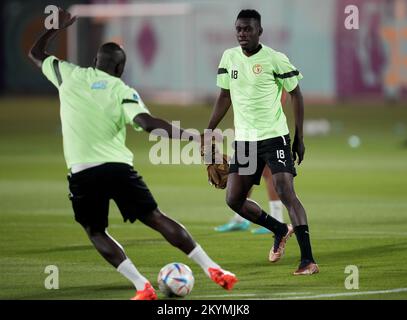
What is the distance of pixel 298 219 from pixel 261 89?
1439 mm

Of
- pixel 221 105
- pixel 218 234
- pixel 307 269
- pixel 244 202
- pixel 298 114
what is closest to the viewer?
pixel 307 269

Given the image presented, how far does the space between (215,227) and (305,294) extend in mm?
5338

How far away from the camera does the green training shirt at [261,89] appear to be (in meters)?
12.1

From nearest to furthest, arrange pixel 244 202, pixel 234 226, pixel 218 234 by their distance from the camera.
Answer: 1. pixel 244 202
2. pixel 218 234
3. pixel 234 226

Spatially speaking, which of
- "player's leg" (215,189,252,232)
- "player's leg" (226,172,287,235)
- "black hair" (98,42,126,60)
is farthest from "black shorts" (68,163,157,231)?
"player's leg" (215,189,252,232)

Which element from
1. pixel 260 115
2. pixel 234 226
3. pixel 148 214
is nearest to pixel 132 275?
pixel 148 214

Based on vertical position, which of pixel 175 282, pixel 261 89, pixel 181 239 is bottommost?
pixel 175 282

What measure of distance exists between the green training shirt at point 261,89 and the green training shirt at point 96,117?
7.06ft

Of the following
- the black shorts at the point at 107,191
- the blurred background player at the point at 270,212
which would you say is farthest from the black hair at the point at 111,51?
the blurred background player at the point at 270,212

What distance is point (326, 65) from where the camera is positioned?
141 ft

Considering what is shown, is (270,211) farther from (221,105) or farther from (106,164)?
(106,164)

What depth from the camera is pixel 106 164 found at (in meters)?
10.2

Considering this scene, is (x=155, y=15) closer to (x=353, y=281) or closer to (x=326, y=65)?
(x=326, y=65)
